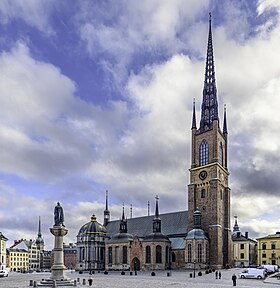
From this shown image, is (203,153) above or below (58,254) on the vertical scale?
above

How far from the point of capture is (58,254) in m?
41.5

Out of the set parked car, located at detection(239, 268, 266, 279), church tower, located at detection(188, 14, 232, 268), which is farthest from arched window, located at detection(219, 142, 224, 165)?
parked car, located at detection(239, 268, 266, 279)

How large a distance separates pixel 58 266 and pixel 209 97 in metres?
75.6

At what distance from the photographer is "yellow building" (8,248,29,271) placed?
552 ft

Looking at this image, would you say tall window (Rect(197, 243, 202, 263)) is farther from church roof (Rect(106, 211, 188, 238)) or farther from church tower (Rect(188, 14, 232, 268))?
church roof (Rect(106, 211, 188, 238))

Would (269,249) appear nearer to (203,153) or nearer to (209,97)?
(203,153)

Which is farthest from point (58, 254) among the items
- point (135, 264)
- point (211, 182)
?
point (135, 264)

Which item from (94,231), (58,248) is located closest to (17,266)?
(94,231)

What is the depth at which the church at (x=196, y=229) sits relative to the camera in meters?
91.5

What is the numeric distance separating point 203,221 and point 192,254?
8.87 m

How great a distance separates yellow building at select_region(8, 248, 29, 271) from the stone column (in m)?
134

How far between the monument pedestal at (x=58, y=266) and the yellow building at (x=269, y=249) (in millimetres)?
91992

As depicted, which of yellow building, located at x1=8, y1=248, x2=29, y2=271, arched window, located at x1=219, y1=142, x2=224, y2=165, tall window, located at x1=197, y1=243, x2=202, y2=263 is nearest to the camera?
tall window, located at x1=197, y1=243, x2=202, y2=263

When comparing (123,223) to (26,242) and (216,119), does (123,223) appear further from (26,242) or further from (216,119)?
(26,242)
